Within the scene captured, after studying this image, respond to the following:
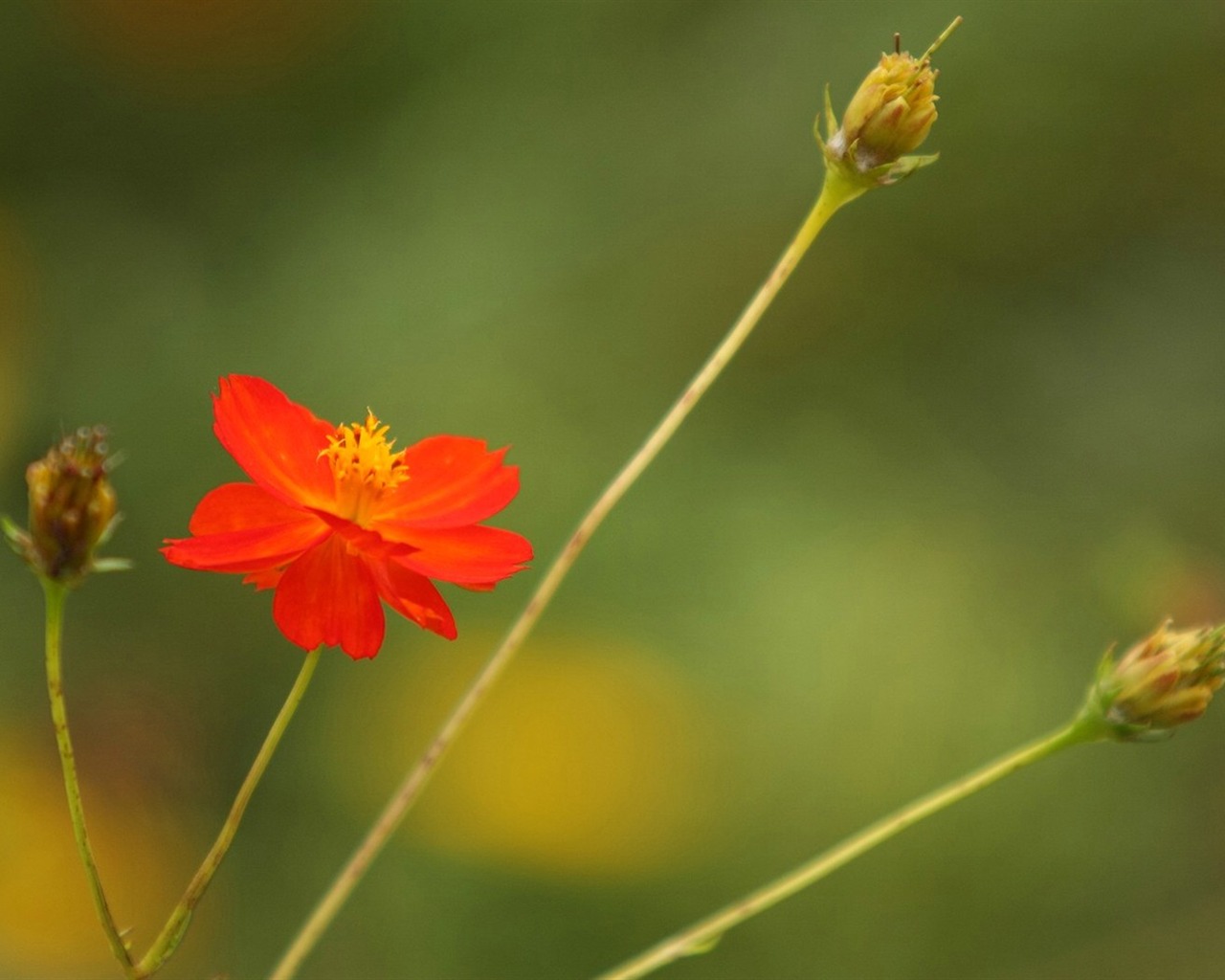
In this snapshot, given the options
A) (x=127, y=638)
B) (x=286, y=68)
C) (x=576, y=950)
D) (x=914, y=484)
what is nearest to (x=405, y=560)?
(x=576, y=950)

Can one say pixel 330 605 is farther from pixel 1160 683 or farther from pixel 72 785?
pixel 1160 683

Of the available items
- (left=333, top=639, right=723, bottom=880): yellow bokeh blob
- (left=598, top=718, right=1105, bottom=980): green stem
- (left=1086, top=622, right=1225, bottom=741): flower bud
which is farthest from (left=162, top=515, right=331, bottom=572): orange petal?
(left=333, top=639, right=723, bottom=880): yellow bokeh blob

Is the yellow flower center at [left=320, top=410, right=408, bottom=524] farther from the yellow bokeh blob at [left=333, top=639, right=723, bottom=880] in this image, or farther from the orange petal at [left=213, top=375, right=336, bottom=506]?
the yellow bokeh blob at [left=333, top=639, right=723, bottom=880]

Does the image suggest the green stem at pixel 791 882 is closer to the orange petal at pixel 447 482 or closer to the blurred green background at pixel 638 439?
the orange petal at pixel 447 482

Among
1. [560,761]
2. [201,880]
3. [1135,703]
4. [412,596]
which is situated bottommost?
[201,880]

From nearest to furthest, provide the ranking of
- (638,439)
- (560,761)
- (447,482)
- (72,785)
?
(72,785) → (447,482) → (560,761) → (638,439)

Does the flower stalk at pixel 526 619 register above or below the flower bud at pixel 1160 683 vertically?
below

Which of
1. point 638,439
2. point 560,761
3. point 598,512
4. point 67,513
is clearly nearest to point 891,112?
point 598,512

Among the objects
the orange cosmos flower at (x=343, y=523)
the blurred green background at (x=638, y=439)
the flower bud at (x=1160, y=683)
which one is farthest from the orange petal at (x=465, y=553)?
the blurred green background at (x=638, y=439)
